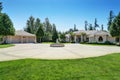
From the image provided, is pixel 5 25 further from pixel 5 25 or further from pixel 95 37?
pixel 95 37

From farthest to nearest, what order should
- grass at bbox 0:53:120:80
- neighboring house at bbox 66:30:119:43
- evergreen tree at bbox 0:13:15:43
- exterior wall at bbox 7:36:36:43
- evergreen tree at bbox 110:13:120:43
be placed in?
neighboring house at bbox 66:30:119:43 < exterior wall at bbox 7:36:36:43 < evergreen tree at bbox 0:13:15:43 < evergreen tree at bbox 110:13:120:43 < grass at bbox 0:53:120:80

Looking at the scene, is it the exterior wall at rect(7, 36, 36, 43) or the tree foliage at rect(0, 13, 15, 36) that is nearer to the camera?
the tree foliage at rect(0, 13, 15, 36)

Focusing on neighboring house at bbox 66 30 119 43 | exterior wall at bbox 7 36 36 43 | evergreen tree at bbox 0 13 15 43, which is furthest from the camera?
neighboring house at bbox 66 30 119 43

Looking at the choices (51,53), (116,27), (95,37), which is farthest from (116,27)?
(51,53)

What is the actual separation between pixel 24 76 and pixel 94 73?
11.2ft

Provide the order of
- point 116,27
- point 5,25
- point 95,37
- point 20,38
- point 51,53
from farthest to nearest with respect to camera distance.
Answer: point 20,38 → point 95,37 → point 5,25 → point 116,27 → point 51,53

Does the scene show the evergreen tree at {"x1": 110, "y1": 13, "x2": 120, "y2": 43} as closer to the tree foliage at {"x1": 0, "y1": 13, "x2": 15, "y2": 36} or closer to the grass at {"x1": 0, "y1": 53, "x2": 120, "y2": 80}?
the tree foliage at {"x1": 0, "y1": 13, "x2": 15, "y2": 36}

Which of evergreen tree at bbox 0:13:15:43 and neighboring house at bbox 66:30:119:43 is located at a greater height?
evergreen tree at bbox 0:13:15:43

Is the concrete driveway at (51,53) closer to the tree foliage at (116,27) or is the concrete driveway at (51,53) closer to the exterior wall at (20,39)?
the tree foliage at (116,27)

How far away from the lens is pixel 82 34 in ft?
203

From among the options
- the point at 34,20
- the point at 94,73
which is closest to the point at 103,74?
the point at 94,73

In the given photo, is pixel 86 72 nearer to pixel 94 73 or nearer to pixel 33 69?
pixel 94 73

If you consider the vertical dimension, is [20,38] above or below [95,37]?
below

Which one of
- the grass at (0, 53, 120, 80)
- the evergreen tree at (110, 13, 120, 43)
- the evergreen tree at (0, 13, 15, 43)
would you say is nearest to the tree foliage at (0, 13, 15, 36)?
the evergreen tree at (0, 13, 15, 43)
